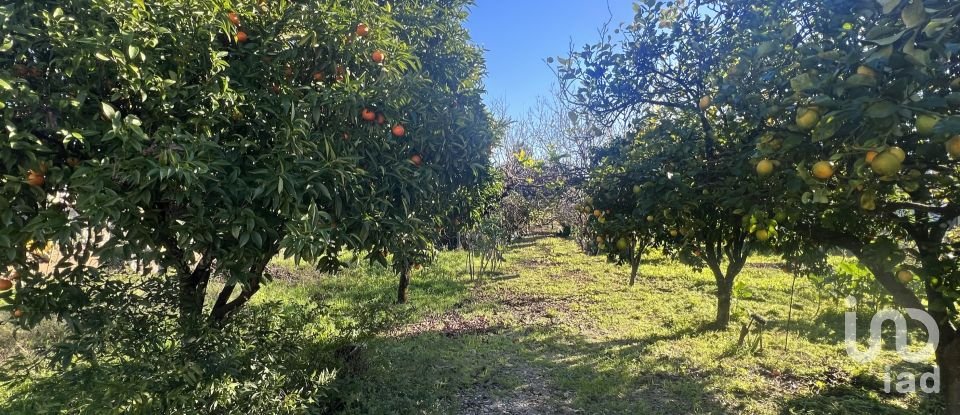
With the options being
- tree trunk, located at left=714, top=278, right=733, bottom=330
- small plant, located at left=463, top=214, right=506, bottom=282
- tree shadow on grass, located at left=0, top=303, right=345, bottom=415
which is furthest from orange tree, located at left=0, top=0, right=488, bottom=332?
small plant, located at left=463, top=214, right=506, bottom=282

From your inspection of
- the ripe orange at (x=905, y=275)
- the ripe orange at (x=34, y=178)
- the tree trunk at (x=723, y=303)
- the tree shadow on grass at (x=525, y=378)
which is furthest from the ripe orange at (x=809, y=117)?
the tree trunk at (x=723, y=303)

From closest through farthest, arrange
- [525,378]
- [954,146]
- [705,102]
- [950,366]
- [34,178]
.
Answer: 1. [954,146]
2. [34,178]
3. [705,102]
4. [950,366]
5. [525,378]

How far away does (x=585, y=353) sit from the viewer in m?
4.68

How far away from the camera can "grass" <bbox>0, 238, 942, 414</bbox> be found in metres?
3.50

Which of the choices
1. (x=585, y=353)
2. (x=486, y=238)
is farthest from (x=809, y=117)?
(x=486, y=238)

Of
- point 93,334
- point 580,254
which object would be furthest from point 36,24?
point 580,254

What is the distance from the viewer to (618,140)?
338 cm

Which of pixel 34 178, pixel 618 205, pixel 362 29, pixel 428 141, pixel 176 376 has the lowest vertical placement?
pixel 176 376

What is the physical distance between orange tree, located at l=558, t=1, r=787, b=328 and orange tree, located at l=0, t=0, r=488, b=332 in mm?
1252

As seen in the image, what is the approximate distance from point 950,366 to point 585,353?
2.72 m

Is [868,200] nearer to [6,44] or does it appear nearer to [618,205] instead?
[618,205]

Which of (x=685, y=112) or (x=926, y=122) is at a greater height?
(x=685, y=112)

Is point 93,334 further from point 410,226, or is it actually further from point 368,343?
point 368,343

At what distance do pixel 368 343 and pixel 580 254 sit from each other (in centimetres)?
836
